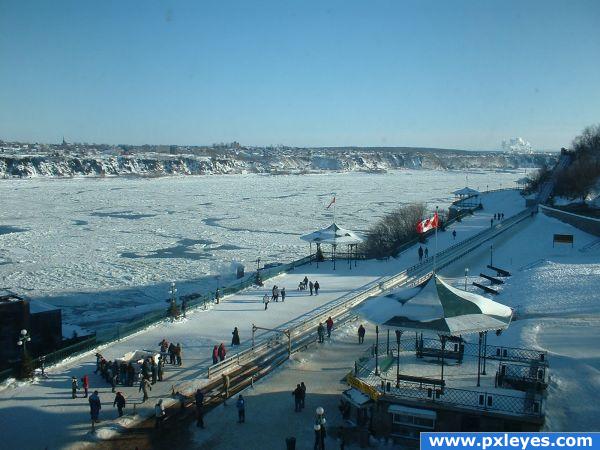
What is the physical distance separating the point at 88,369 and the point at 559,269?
20.1 m

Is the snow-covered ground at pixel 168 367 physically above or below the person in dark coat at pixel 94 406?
below

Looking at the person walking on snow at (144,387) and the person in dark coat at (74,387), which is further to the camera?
the person in dark coat at (74,387)

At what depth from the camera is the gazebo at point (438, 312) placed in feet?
37.1

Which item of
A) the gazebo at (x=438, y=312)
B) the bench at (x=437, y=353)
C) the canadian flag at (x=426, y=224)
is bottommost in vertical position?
the bench at (x=437, y=353)

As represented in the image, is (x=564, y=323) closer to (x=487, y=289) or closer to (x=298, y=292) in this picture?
(x=487, y=289)

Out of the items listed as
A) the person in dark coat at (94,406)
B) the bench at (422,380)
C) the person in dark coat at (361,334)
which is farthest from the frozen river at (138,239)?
the bench at (422,380)

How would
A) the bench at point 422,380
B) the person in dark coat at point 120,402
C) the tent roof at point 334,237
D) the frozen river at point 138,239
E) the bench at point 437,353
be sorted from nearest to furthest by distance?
1. the bench at point 422,380
2. the person in dark coat at point 120,402
3. the bench at point 437,353
4. the frozen river at point 138,239
5. the tent roof at point 334,237

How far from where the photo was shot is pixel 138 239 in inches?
1604

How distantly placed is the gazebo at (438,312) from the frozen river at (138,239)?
13167 millimetres

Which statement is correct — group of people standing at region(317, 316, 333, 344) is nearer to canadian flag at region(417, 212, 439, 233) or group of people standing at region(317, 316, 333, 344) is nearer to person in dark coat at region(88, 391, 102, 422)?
canadian flag at region(417, 212, 439, 233)

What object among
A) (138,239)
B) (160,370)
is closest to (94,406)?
(160,370)

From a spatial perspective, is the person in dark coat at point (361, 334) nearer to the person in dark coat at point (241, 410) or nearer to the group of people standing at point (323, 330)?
the group of people standing at point (323, 330)

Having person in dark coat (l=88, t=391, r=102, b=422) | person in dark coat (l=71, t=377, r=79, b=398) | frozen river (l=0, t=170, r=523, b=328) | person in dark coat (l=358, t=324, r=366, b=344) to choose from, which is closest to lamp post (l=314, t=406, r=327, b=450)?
person in dark coat (l=88, t=391, r=102, b=422)

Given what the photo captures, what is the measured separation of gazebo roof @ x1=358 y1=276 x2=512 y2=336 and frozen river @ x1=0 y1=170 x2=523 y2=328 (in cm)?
1322
